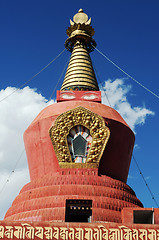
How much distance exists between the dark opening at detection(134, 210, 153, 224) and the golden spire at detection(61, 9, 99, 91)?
793 centimetres

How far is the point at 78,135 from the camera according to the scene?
1511cm

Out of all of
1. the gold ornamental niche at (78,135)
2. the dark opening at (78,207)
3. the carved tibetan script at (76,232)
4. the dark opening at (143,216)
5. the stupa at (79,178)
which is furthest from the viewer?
the gold ornamental niche at (78,135)

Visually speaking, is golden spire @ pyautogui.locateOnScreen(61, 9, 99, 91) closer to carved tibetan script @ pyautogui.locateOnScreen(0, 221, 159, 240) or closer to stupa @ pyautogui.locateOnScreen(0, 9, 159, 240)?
stupa @ pyautogui.locateOnScreen(0, 9, 159, 240)

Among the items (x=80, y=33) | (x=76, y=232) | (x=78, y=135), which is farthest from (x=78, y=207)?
(x=80, y=33)

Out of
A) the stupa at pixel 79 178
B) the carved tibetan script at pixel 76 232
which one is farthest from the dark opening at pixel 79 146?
the carved tibetan script at pixel 76 232

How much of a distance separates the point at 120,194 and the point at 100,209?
1513 millimetres

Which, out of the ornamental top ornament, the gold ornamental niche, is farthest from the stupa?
the ornamental top ornament

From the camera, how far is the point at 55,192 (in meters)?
13.2

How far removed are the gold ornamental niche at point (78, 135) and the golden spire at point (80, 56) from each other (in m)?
3.75

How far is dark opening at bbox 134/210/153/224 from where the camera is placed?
1245 centimetres

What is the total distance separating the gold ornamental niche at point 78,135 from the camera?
47.4 feet

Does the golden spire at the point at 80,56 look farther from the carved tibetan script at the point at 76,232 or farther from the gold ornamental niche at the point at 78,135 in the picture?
the carved tibetan script at the point at 76,232

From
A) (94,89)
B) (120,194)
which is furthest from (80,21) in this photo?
(120,194)

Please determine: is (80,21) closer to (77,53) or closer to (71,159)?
(77,53)
